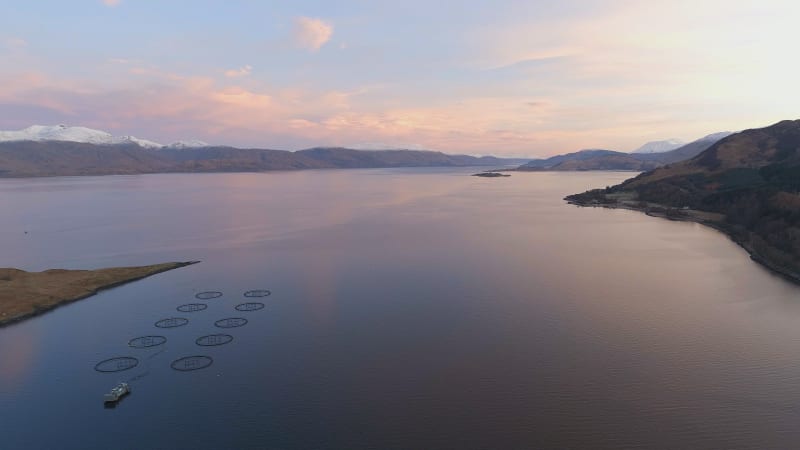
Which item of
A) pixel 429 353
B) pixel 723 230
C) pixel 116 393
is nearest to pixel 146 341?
pixel 116 393

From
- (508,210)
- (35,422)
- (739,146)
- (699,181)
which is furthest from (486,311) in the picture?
(739,146)

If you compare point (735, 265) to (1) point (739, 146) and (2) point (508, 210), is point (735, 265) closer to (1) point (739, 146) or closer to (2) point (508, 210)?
(2) point (508, 210)

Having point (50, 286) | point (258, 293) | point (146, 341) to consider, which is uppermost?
point (50, 286)

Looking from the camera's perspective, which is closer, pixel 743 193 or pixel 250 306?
pixel 250 306

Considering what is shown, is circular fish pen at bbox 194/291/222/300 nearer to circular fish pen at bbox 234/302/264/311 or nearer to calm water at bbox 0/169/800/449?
calm water at bbox 0/169/800/449

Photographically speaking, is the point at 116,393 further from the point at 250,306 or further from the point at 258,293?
the point at 258,293

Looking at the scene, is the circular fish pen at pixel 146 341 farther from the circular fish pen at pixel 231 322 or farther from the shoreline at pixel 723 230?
the shoreline at pixel 723 230
